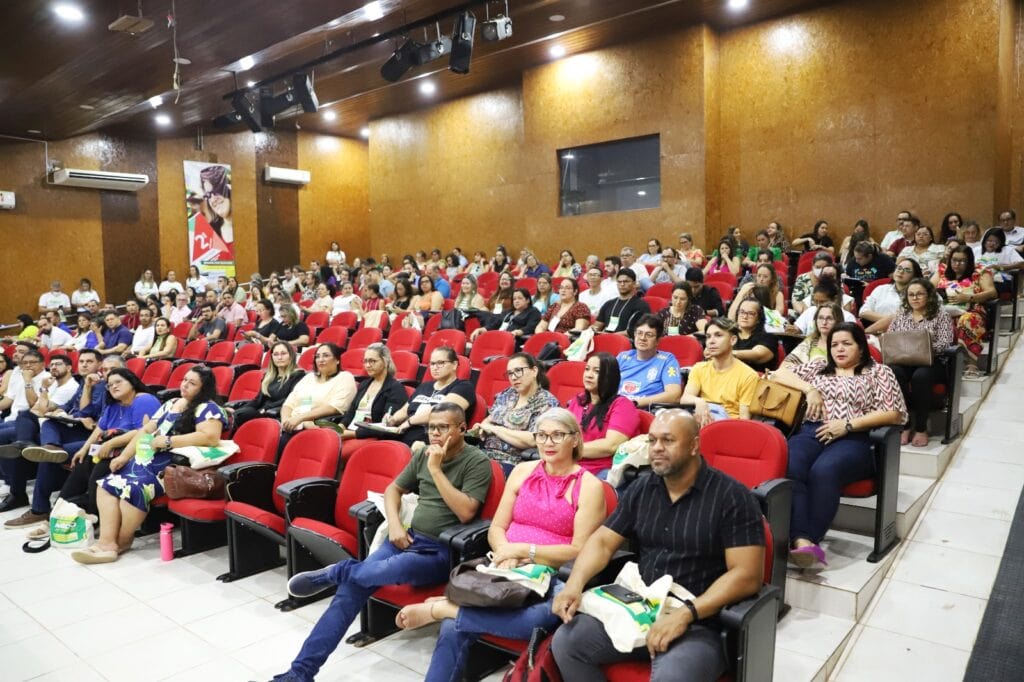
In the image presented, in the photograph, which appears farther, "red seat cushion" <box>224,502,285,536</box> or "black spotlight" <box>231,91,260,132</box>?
"black spotlight" <box>231,91,260,132</box>

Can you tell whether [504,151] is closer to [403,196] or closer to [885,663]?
[403,196]

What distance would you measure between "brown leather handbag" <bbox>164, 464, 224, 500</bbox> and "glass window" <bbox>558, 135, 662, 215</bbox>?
682cm

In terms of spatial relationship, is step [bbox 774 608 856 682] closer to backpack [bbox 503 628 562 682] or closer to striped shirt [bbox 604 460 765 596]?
striped shirt [bbox 604 460 765 596]

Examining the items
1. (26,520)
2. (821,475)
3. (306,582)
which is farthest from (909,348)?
(26,520)

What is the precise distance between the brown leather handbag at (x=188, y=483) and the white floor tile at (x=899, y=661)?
2926 millimetres

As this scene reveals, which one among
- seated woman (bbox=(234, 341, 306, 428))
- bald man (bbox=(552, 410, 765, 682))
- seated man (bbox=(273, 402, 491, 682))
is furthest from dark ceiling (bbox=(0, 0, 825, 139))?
bald man (bbox=(552, 410, 765, 682))

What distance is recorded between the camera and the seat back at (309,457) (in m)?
3.33

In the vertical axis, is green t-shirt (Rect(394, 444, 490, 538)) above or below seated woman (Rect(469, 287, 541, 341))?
below

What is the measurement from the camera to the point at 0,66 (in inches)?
284

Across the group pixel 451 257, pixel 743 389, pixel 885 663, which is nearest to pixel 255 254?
pixel 451 257

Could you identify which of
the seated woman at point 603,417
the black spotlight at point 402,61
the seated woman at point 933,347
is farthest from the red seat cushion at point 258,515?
the black spotlight at point 402,61

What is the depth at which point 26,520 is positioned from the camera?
4375 mm

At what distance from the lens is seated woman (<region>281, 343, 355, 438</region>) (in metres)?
4.22

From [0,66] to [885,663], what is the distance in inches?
354
